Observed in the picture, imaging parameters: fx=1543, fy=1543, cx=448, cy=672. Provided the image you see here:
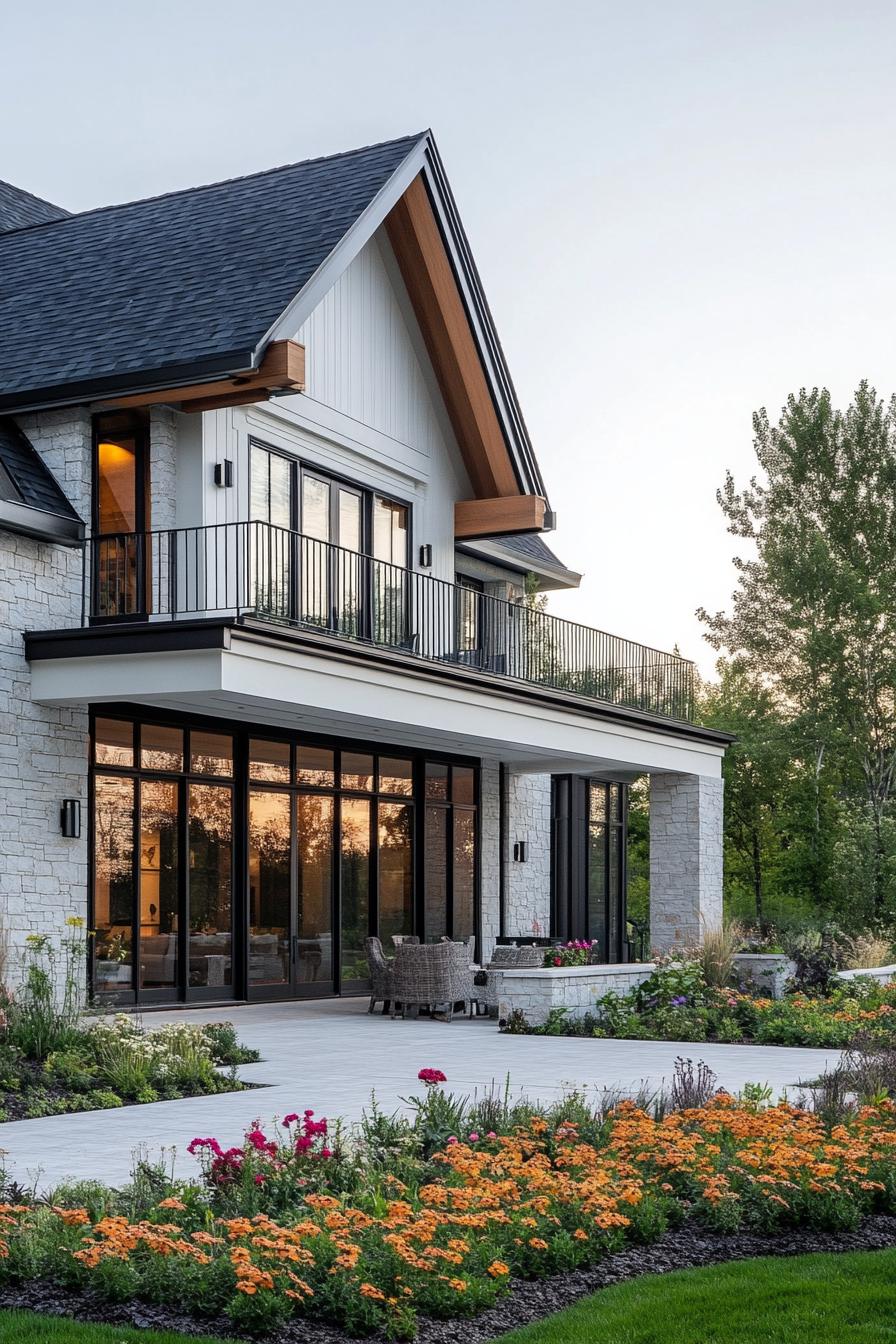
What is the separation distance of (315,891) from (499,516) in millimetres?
6150

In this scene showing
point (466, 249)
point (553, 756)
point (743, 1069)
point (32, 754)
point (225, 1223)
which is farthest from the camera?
point (553, 756)

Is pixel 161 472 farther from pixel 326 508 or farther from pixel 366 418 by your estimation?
pixel 366 418

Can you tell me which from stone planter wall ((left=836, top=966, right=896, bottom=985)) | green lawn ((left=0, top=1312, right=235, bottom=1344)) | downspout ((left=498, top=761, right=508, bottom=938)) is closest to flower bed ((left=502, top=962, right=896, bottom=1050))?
stone planter wall ((left=836, top=966, right=896, bottom=985))

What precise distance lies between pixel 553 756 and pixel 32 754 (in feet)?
29.6

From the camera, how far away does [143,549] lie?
1677cm

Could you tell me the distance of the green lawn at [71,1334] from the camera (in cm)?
501

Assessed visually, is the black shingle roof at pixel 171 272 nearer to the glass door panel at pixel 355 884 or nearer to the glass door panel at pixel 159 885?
the glass door panel at pixel 159 885

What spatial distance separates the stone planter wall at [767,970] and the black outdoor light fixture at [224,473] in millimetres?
8151

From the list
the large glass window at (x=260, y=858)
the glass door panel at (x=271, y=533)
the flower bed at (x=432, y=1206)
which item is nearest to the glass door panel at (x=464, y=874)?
the large glass window at (x=260, y=858)

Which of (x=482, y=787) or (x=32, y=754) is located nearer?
(x=32, y=754)

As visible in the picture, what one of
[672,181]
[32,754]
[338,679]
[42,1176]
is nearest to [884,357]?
[672,181]

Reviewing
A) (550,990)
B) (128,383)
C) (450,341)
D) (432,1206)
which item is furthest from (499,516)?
(432,1206)

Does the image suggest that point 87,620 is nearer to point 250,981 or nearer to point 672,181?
point 250,981

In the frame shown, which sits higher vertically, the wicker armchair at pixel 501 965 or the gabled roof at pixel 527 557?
the gabled roof at pixel 527 557
